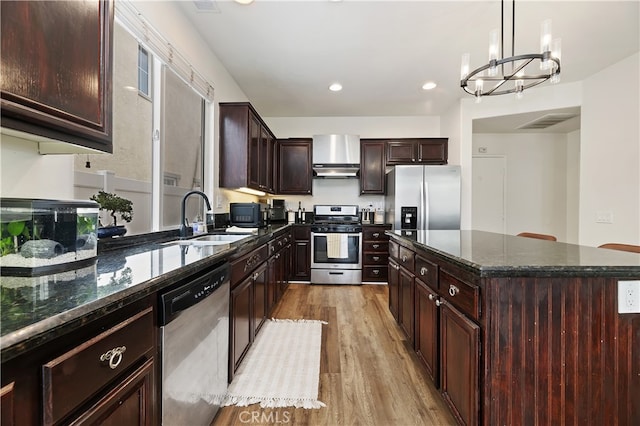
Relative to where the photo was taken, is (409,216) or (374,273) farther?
(374,273)

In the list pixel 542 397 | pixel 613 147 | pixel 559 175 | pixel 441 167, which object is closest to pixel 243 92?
pixel 441 167

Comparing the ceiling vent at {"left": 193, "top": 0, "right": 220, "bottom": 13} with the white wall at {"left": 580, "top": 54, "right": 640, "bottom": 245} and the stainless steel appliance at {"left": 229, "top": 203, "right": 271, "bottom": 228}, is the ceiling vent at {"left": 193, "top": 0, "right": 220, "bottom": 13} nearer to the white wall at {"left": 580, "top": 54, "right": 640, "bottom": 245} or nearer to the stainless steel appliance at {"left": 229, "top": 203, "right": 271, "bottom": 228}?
the stainless steel appliance at {"left": 229, "top": 203, "right": 271, "bottom": 228}

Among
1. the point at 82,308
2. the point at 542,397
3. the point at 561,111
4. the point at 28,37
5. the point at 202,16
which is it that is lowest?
the point at 542,397

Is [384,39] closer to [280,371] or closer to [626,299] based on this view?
[626,299]

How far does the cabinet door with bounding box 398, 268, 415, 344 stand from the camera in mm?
2102

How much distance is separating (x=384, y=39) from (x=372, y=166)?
2269 millimetres

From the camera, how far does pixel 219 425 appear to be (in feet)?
4.93

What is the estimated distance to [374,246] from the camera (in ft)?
14.4

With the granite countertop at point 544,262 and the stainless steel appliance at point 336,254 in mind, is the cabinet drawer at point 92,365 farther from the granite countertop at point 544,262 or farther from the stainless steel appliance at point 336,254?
the stainless steel appliance at point 336,254

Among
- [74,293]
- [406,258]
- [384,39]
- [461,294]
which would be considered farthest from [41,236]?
[384,39]

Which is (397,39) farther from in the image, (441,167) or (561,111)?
(561,111)

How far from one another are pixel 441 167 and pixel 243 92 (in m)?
3.06

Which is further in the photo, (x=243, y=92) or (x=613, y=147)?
(x=243, y=92)

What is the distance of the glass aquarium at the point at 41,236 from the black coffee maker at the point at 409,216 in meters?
3.73
